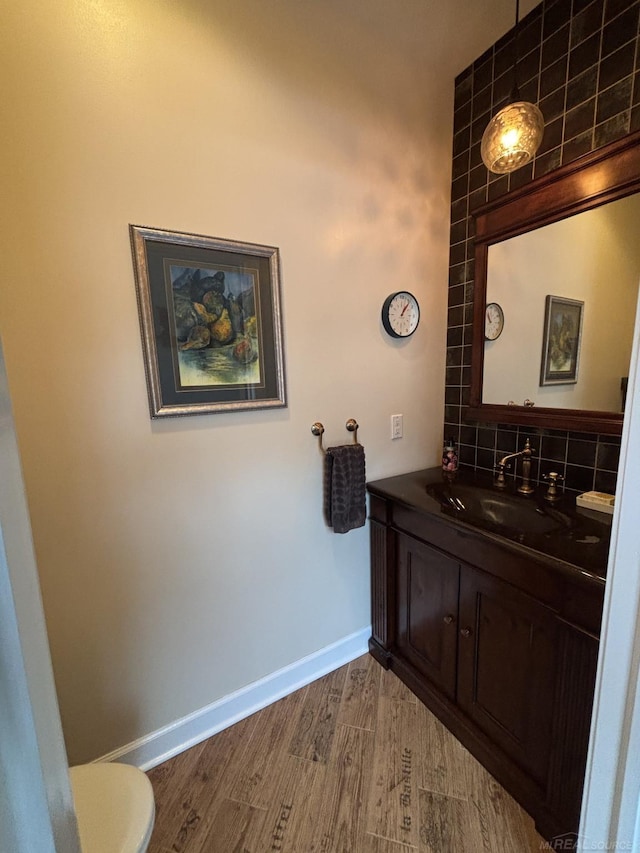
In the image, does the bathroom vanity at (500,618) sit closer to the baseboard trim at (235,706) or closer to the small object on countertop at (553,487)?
the small object on countertop at (553,487)

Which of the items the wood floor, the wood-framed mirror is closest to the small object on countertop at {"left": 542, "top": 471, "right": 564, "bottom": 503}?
the wood-framed mirror

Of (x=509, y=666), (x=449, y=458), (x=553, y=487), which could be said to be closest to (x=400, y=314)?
(x=449, y=458)

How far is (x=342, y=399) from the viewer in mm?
1577

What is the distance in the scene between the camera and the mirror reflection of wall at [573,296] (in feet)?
4.03

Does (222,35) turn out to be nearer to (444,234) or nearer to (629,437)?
(444,234)

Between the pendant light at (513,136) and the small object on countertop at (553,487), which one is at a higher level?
the pendant light at (513,136)

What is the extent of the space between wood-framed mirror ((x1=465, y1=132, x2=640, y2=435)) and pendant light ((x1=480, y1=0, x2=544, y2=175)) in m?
0.28

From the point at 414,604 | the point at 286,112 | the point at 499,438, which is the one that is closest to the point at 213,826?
the point at 414,604

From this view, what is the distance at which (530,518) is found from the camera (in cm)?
129

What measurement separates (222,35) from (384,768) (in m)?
2.67

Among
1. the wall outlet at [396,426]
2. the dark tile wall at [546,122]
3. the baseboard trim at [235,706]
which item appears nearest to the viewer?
the dark tile wall at [546,122]

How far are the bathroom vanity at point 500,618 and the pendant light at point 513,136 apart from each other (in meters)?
1.25

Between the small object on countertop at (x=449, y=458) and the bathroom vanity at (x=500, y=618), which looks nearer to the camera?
the bathroom vanity at (x=500, y=618)

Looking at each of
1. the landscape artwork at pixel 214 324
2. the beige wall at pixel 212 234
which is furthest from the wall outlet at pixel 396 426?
the landscape artwork at pixel 214 324
